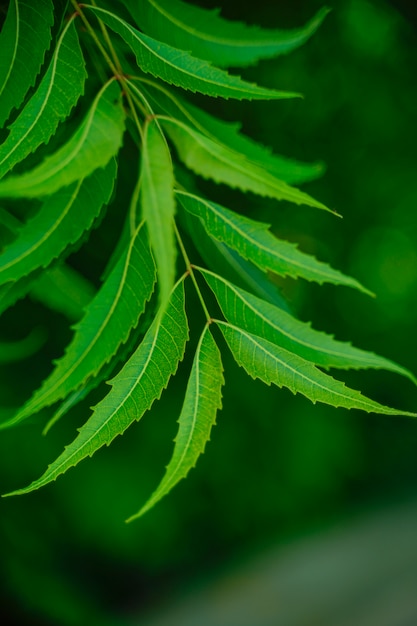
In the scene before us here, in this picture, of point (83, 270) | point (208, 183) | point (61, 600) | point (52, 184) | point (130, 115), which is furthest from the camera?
point (61, 600)

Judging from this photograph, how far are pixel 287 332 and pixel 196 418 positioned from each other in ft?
0.31

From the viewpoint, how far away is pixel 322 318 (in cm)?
152

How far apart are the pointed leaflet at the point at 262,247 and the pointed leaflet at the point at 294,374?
0.06 metres

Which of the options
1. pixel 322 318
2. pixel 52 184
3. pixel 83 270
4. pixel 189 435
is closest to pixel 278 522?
pixel 322 318

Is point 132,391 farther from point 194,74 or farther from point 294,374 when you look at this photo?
point 194,74

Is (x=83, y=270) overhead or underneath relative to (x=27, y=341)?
overhead

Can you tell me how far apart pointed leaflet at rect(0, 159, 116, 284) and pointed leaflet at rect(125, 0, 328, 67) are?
127mm

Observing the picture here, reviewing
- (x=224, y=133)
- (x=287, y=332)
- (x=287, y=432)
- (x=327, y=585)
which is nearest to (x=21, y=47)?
(x=224, y=133)

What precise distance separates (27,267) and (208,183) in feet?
2.75

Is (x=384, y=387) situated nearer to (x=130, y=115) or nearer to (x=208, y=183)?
(x=208, y=183)

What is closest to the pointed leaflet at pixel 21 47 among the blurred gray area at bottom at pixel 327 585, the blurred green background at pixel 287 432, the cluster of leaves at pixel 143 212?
the cluster of leaves at pixel 143 212

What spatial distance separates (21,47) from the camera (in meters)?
0.45

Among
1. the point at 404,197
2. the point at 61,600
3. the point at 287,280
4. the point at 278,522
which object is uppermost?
the point at 404,197

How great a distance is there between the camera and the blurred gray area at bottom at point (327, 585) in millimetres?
1539
